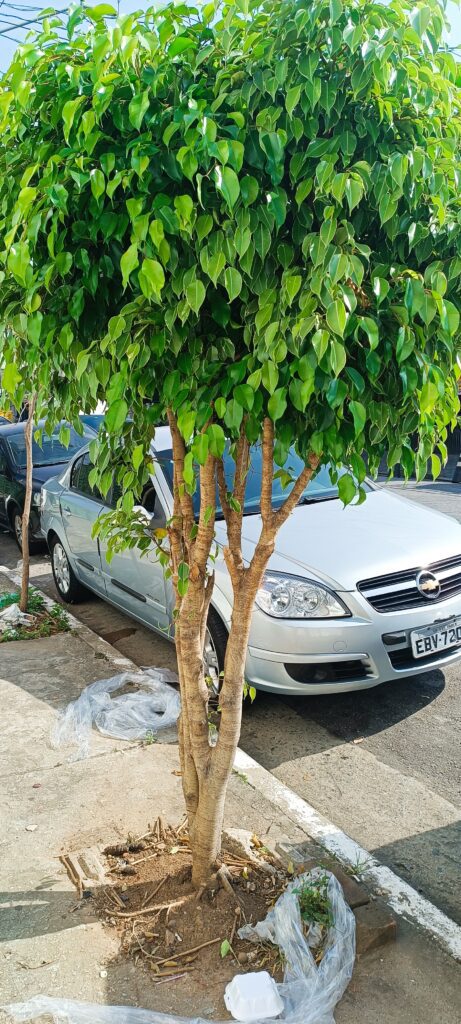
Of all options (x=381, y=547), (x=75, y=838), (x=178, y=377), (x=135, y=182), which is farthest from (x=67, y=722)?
(x=135, y=182)

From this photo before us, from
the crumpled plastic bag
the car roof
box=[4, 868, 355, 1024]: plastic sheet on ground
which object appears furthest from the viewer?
the crumpled plastic bag

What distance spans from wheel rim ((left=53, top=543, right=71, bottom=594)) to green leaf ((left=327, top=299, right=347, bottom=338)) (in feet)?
19.8

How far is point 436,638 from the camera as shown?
5082 millimetres

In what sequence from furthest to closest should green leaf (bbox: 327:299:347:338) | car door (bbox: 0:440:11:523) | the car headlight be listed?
car door (bbox: 0:440:11:523), the car headlight, green leaf (bbox: 327:299:347:338)

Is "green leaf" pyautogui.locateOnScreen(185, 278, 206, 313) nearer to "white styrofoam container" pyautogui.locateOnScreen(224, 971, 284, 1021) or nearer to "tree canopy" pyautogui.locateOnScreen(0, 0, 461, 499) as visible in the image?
"tree canopy" pyautogui.locateOnScreen(0, 0, 461, 499)

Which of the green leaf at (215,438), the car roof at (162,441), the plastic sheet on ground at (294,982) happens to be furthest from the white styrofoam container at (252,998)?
the car roof at (162,441)

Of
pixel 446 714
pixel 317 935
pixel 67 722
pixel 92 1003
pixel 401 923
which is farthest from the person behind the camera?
pixel 446 714

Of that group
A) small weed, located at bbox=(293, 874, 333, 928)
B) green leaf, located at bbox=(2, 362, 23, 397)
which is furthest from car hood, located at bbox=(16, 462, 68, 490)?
small weed, located at bbox=(293, 874, 333, 928)

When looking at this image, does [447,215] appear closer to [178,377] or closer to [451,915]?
[178,377]

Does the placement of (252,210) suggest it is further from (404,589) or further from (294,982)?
(404,589)

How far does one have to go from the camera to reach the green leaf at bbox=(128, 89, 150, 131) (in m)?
2.11

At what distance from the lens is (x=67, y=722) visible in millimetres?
4922

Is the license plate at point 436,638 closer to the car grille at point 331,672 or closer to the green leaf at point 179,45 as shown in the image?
the car grille at point 331,672

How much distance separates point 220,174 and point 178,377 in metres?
0.61
